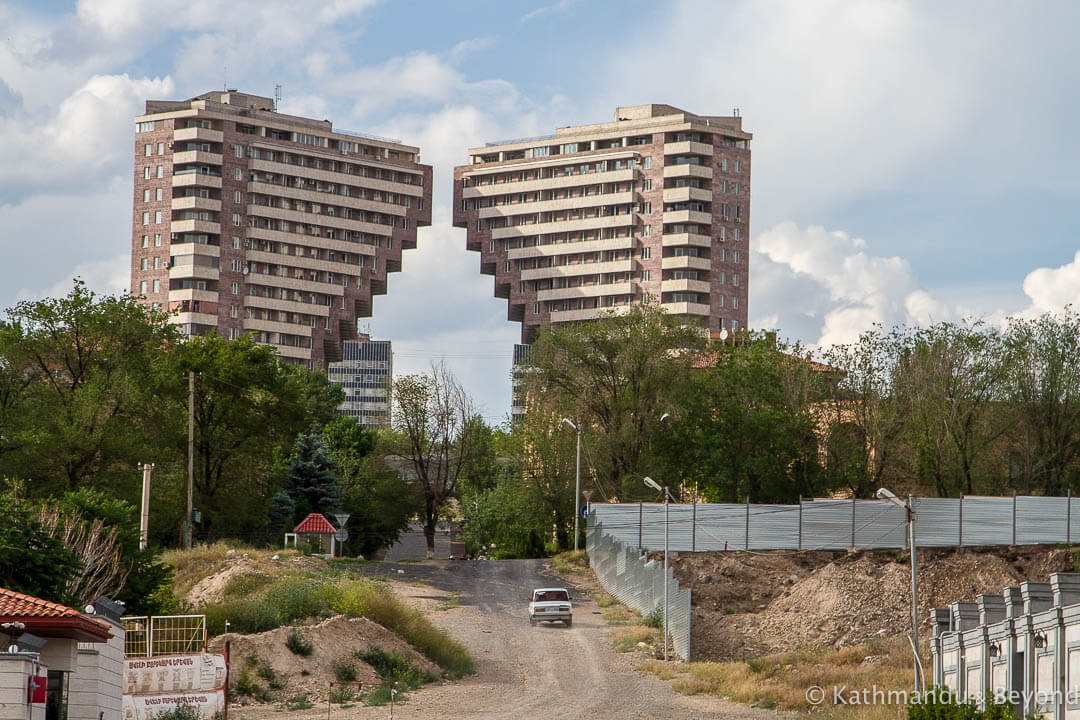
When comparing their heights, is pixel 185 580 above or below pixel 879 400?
below

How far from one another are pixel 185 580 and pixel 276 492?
21635 millimetres

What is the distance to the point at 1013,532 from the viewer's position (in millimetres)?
64500

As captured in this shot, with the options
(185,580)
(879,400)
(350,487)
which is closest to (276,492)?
(350,487)

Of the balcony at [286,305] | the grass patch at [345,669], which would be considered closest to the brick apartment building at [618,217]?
the balcony at [286,305]

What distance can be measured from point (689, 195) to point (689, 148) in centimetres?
515

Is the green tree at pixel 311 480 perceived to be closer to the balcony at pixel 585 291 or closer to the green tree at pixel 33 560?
the green tree at pixel 33 560

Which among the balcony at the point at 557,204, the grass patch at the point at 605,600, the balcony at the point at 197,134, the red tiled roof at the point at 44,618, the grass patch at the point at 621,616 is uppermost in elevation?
the balcony at the point at 197,134

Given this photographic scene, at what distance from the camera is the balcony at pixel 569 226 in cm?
16350

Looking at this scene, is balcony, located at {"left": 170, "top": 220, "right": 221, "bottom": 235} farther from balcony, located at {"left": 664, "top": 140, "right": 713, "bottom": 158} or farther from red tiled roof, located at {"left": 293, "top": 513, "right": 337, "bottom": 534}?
red tiled roof, located at {"left": 293, "top": 513, "right": 337, "bottom": 534}

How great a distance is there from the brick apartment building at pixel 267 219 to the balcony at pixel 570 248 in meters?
11.9

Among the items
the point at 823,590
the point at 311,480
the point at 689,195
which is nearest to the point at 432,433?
the point at 311,480

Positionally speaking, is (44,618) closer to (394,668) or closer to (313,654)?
(313,654)

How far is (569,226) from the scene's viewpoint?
16638 centimetres

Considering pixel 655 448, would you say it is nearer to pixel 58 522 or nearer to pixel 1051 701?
pixel 58 522
